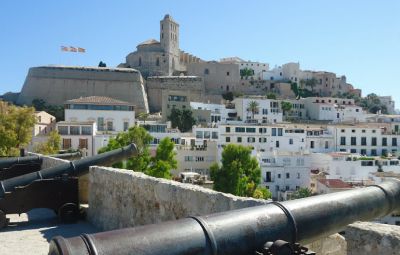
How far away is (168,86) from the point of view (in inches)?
2960

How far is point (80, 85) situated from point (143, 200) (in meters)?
65.9

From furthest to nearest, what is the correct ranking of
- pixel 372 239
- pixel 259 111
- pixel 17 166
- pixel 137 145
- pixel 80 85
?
pixel 80 85, pixel 259 111, pixel 137 145, pixel 17 166, pixel 372 239

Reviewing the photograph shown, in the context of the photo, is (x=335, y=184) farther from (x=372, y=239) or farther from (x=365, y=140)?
(x=372, y=239)

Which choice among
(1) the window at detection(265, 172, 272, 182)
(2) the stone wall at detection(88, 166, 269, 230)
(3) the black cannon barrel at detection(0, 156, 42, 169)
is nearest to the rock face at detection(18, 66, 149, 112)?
(1) the window at detection(265, 172, 272, 182)

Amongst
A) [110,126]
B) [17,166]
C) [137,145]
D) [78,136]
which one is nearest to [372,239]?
[17,166]

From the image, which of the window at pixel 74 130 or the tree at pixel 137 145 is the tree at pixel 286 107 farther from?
the tree at pixel 137 145

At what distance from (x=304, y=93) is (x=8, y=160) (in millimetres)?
77435

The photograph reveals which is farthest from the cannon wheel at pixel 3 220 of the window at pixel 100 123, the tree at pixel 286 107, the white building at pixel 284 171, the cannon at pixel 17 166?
the tree at pixel 286 107

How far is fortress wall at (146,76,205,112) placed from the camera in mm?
74562

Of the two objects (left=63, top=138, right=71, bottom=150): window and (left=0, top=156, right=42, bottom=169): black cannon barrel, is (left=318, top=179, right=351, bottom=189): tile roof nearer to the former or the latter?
(left=63, top=138, right=71, bottom=150): window

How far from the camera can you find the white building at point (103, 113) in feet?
146

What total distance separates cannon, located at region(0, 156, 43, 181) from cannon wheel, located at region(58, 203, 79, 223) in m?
3.71


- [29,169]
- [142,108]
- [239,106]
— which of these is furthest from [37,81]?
[29,169]

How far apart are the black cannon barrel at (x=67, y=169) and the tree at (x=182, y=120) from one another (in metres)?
44.6
